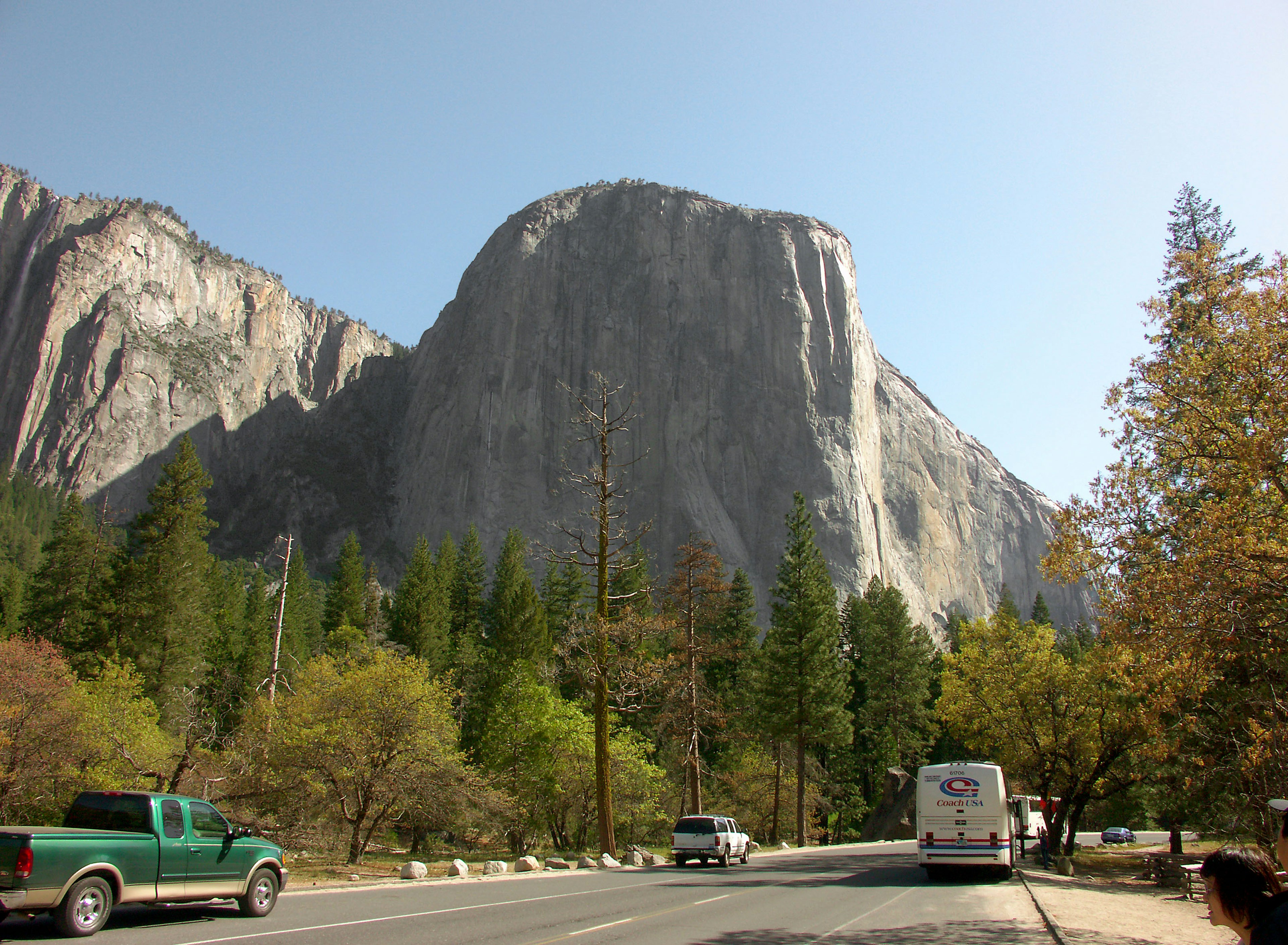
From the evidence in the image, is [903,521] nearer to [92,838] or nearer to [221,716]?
[221,716]

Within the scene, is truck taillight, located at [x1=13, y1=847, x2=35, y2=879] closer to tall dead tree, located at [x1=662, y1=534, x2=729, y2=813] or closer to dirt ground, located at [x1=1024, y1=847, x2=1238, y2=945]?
dirt ground, located at [x1=1024, y1=847, x2=1238, y2=945]

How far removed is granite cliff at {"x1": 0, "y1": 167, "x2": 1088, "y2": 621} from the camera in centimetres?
10281

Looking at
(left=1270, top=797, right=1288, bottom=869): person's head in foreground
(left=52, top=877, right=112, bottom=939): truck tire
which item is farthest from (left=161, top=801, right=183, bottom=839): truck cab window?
(left=1270, top=797, right=1288, bottom=869): person's head in foreground

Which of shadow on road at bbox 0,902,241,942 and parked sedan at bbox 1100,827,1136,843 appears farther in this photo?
parked sedan at bbox 1100,827,1136,843

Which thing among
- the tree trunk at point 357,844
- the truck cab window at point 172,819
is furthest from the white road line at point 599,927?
the tree trunk at point 357,844

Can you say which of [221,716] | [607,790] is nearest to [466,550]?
[221,716]

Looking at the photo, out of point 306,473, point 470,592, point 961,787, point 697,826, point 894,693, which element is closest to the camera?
point 961,787

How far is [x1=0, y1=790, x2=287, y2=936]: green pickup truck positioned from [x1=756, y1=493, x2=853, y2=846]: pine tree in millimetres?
31667

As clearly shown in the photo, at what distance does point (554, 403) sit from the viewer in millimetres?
109625

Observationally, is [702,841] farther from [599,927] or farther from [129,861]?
[129,861]

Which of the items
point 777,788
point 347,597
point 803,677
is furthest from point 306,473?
point 803,677

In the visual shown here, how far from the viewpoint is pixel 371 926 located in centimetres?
1014

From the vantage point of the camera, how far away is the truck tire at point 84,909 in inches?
347

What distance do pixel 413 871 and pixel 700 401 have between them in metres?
92.1
